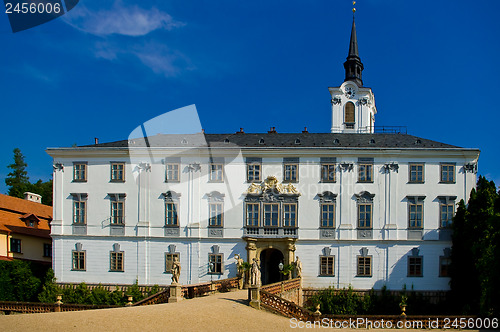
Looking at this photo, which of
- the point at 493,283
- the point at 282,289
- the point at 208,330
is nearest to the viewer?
the point at 208,330

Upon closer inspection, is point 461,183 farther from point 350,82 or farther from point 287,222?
point 350,82

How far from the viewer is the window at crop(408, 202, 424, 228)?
43.0 metres

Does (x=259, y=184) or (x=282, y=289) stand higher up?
(x=259, y=184)

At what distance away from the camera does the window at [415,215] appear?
43031 mm

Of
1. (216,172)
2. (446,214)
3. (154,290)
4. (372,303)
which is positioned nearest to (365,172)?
(446,214)

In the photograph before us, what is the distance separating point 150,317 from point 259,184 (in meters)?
18.3

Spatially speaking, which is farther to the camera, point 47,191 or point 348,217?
point 47,191

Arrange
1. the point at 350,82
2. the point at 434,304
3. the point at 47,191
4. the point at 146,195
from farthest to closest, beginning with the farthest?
1. the point at 47,191
2. the point at 350,82
3. the point at 146,195
4. the point at 434,304

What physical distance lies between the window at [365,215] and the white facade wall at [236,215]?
0.37 m

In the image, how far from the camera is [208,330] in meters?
26.3

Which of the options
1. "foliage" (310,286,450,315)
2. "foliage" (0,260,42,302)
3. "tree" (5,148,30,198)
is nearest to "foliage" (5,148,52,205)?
"tree" (5,148,30,198)

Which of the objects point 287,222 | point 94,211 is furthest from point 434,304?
point 94,211

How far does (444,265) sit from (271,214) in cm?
1213

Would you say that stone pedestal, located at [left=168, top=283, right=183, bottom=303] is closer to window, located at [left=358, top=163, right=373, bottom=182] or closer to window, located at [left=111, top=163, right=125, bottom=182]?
window, located at [left=111, top=163, right=125, bottom=182]
